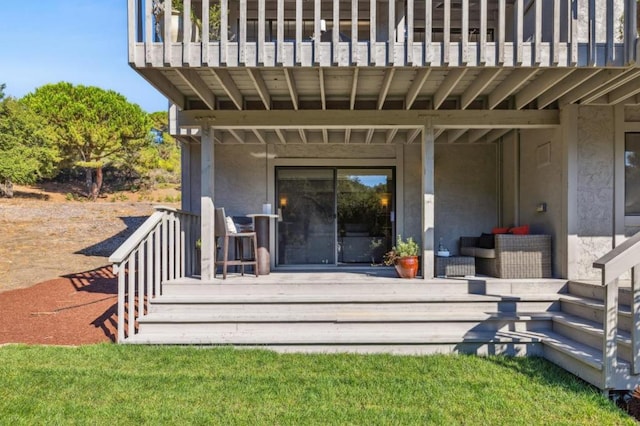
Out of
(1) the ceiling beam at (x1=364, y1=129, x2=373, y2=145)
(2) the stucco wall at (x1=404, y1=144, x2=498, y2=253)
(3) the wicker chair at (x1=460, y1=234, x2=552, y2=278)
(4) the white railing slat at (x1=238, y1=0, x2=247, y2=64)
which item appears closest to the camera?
(4) the white railing slat at (x1=238, y1=0, x2=247, y2=64)

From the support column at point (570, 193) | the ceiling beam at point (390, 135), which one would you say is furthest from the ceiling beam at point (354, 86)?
the support column at point (570, 193)

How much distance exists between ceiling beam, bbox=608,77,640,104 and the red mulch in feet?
20.3

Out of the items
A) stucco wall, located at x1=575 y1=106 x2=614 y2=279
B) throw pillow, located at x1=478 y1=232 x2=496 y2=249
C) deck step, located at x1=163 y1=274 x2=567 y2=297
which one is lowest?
deck step, located at x1=163 y1=274 x2=567 y2=297

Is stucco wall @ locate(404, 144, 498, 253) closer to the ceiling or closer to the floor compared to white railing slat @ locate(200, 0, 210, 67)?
closer to the floor

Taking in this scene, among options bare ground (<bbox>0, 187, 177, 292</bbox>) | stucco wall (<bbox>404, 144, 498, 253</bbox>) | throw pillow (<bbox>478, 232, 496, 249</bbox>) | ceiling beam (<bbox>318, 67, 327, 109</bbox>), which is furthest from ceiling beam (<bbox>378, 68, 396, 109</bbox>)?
bare ground (<bbox>0, 187, 177, 292</bbox>)

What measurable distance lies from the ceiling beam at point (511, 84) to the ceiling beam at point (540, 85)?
0.24 metres

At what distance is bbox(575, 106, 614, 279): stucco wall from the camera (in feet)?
17.2

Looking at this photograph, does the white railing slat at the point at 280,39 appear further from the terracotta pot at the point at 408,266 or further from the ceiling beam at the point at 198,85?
the terracotta pot at the point at 408,266

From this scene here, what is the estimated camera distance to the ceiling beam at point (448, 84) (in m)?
4.53

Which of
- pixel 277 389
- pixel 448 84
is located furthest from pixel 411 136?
pixel 277 389

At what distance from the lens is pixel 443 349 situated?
4.53 metres

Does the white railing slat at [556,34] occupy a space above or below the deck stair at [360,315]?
above

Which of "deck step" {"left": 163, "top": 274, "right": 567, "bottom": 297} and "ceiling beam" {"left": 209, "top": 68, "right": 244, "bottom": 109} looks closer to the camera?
"ceiling beam" {"left": 209, "top": 68, "right": 244, "bottom": 109}

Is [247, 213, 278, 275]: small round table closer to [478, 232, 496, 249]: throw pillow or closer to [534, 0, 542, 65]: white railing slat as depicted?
[478, 232, 496, 249]: throw pillow
